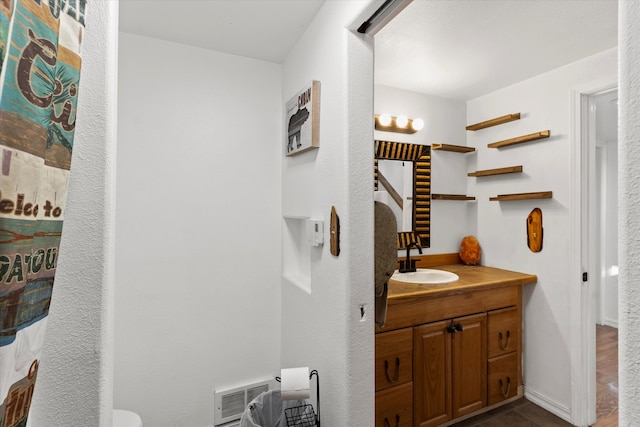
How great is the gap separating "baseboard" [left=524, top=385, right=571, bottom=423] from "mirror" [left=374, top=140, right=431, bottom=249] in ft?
4.21

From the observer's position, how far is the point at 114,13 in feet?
2.68

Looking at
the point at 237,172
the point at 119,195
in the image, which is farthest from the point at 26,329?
the point at 237,172

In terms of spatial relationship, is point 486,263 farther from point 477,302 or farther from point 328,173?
point 328,173

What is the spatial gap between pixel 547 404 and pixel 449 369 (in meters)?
0.88

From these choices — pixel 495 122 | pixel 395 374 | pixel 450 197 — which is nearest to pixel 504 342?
pixel 395 374

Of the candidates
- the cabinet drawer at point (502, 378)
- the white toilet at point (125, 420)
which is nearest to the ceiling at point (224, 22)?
the white toilet at point (125, 420)

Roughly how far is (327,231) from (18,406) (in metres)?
1.08

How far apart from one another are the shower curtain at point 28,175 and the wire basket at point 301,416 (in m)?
1.25

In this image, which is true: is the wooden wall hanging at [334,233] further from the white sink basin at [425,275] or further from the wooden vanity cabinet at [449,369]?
the white sink basin at [425,275]

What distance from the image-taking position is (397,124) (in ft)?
7.92

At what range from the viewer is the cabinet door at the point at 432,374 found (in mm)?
1840

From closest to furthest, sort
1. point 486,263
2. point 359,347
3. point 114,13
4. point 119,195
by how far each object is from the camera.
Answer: point 114,13
point 359,347
point 119,195
point 486,263

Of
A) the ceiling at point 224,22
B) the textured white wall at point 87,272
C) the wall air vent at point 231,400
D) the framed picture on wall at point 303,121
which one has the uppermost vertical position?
the ceiling at point 224,22

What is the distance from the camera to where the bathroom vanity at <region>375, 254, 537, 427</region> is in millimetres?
1761
